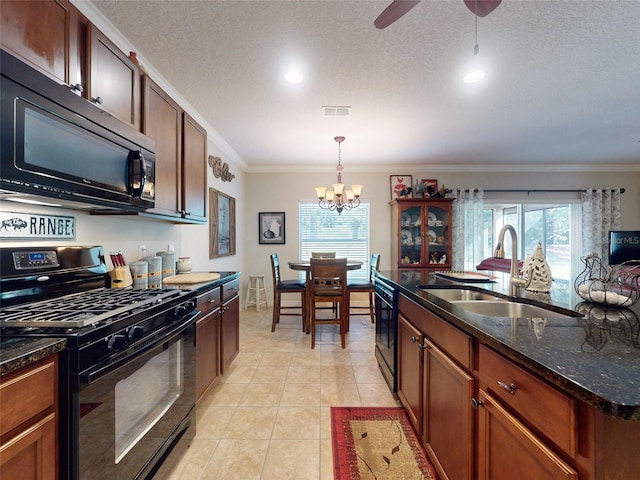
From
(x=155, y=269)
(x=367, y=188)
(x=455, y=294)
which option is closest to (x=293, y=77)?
(x=155, y=269)

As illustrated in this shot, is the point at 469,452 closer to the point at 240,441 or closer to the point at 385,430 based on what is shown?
the point at 385,430

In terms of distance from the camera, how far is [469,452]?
3.33 feet

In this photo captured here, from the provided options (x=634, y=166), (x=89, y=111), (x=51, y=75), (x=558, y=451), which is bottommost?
(x=558, y=451)

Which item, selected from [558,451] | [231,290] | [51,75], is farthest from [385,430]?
[51,75]

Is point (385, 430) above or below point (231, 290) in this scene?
below

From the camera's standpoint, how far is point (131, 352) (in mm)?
1095

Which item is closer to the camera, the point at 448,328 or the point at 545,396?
the point at 545,396

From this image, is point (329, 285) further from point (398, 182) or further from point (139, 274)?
point (398, 182)

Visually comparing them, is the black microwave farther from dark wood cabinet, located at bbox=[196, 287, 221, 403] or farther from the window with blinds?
the window with blinds

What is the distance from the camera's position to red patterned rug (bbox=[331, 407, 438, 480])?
1.41 meters

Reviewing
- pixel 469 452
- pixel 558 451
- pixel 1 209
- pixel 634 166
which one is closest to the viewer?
pixel 558 451

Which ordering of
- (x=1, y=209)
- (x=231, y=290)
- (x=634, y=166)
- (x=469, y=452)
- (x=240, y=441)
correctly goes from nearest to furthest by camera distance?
1. (x=469, y=452)
2. (x=1, y=209)
3. (x=240, y=441)
4. (x=231, y=290)
5. (x=634, y=166)

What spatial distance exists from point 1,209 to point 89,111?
55 cm

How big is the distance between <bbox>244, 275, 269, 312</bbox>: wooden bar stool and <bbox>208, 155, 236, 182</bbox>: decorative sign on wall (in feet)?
5.40
